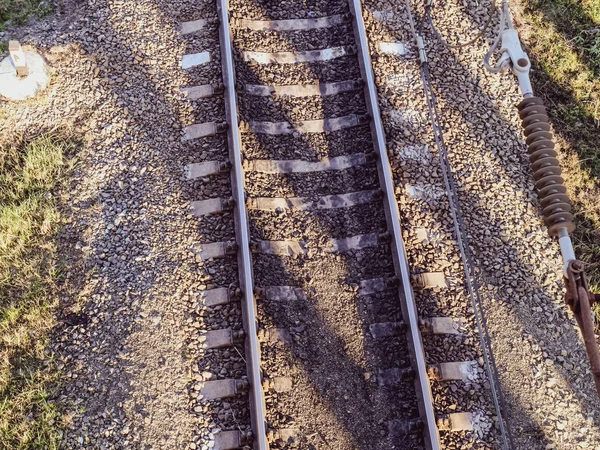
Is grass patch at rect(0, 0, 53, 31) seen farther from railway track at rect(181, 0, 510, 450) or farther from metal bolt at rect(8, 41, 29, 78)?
railway track at rect(181, 0, 510, 450)

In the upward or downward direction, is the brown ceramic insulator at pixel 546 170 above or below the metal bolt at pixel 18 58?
below

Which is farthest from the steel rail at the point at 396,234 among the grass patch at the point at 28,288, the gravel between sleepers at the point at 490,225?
the grass patch at the point at 28,288

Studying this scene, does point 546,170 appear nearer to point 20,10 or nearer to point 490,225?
point 490,225

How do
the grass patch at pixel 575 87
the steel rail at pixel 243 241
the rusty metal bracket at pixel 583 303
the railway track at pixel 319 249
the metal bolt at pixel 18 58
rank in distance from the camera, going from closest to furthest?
1. the rusty metal bracket at pixel 583 303
2. the steel rail at pixel 243 241
3. the railway track at pixel 319 249
4. the grass patch at pixel 575 87
5. the metal bolt at pixel 18 58

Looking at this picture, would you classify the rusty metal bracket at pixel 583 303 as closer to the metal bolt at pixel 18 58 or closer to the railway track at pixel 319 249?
the railway track at pixel 319 249

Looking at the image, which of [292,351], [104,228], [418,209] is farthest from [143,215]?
[418,209]

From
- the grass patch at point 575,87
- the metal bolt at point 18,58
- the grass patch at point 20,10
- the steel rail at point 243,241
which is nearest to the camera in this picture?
the steel rail at point 243,241

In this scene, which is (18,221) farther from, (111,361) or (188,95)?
(188,95)
